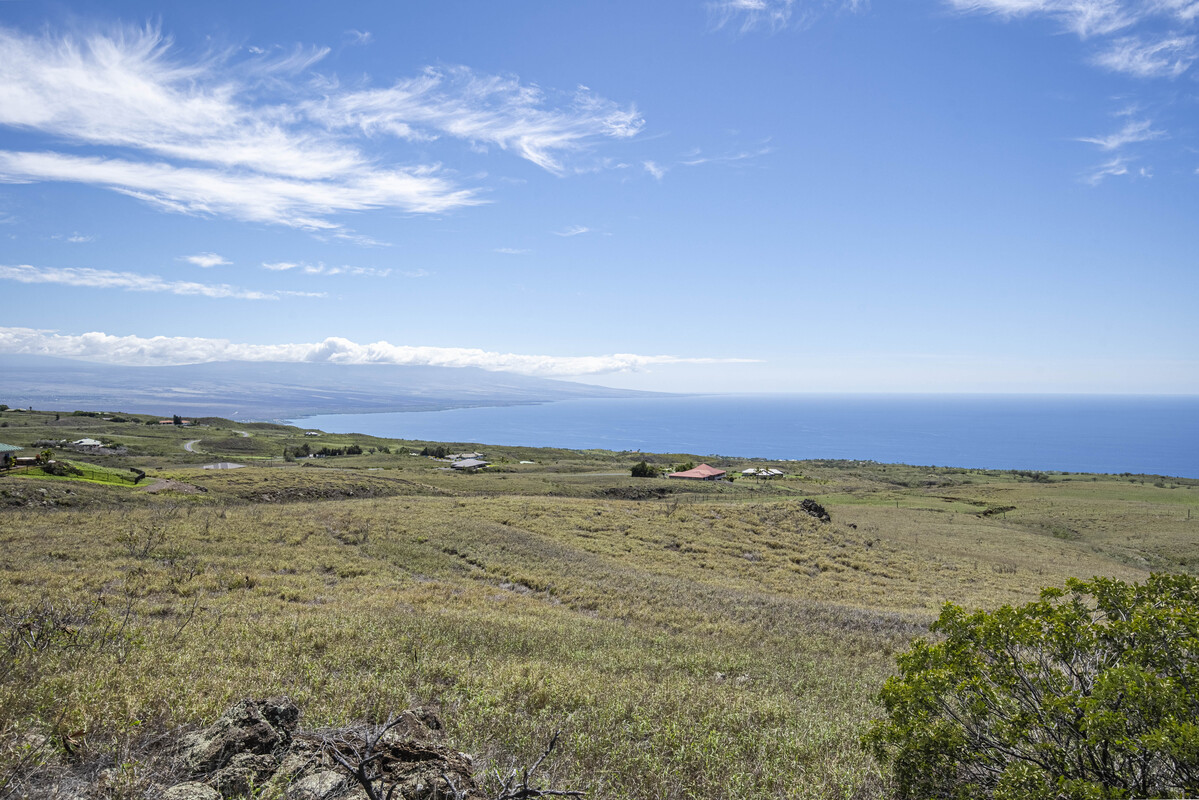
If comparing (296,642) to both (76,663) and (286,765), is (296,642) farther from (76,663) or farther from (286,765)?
(286,765)

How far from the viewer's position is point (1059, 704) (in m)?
3.59

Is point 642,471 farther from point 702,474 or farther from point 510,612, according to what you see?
point 510,612

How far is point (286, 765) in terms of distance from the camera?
12.5 ft

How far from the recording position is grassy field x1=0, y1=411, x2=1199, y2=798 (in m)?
5.02

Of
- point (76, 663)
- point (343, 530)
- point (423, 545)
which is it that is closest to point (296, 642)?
point (76, 663)

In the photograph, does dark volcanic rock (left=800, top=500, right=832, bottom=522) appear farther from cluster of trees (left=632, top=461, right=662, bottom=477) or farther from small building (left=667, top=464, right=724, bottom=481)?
small building (left=667, top=464, right=724, bottom=481)

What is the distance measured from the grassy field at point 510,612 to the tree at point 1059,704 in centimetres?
94

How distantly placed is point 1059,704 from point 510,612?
1105 centimetres

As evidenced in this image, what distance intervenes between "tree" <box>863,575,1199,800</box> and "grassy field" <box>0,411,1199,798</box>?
94 centimetres

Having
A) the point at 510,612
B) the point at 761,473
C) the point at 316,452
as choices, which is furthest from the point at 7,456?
the point at 761,473

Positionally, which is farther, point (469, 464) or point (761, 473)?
point (761, 473)

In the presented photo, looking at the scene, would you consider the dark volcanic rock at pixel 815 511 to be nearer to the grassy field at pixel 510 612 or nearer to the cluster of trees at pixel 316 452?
the grassy field at pixel 510 612

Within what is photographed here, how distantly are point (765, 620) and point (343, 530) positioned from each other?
1620 centimetres

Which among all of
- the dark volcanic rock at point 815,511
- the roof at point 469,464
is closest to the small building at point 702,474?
the roof at point 469,464
